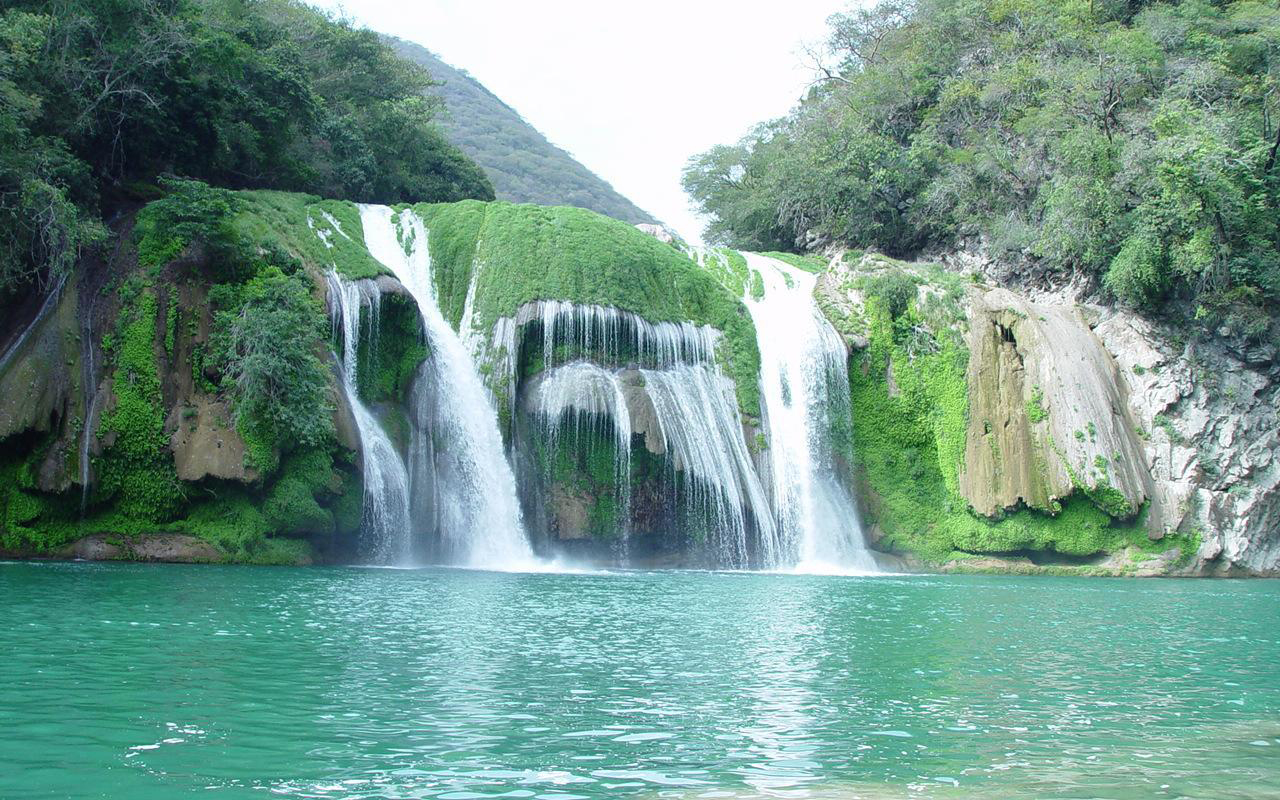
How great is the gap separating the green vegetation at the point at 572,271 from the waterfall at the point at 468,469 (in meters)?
1.48

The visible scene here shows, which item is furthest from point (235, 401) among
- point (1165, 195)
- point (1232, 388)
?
point (1232, 388)

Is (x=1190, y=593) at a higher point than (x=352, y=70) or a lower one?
lower

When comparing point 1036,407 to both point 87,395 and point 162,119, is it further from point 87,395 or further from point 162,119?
point 162,119

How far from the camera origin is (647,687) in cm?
874

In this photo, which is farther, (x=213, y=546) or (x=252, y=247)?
(x=252, y=247)

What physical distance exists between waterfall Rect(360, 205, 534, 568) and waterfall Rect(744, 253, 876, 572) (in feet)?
22.5

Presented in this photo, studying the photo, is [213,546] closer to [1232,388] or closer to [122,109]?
[122,109]

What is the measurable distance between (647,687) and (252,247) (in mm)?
16311

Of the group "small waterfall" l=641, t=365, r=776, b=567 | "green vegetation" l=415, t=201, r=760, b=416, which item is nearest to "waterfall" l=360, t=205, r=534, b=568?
"green vegetation" l=415, t=201, r=760, b=416

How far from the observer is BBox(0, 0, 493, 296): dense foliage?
65.1ft

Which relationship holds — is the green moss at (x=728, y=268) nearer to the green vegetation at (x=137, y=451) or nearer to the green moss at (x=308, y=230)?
the green moss at (x=308, y=230)

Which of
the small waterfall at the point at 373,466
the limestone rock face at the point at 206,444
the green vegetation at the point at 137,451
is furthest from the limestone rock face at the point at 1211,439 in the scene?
the green vegetation at the point at 137,451

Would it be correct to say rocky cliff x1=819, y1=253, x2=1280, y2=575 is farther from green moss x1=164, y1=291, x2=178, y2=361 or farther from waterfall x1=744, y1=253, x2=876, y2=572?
green moss x1=164, y1=291, x2=178, y2=361

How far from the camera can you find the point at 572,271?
26.2m
